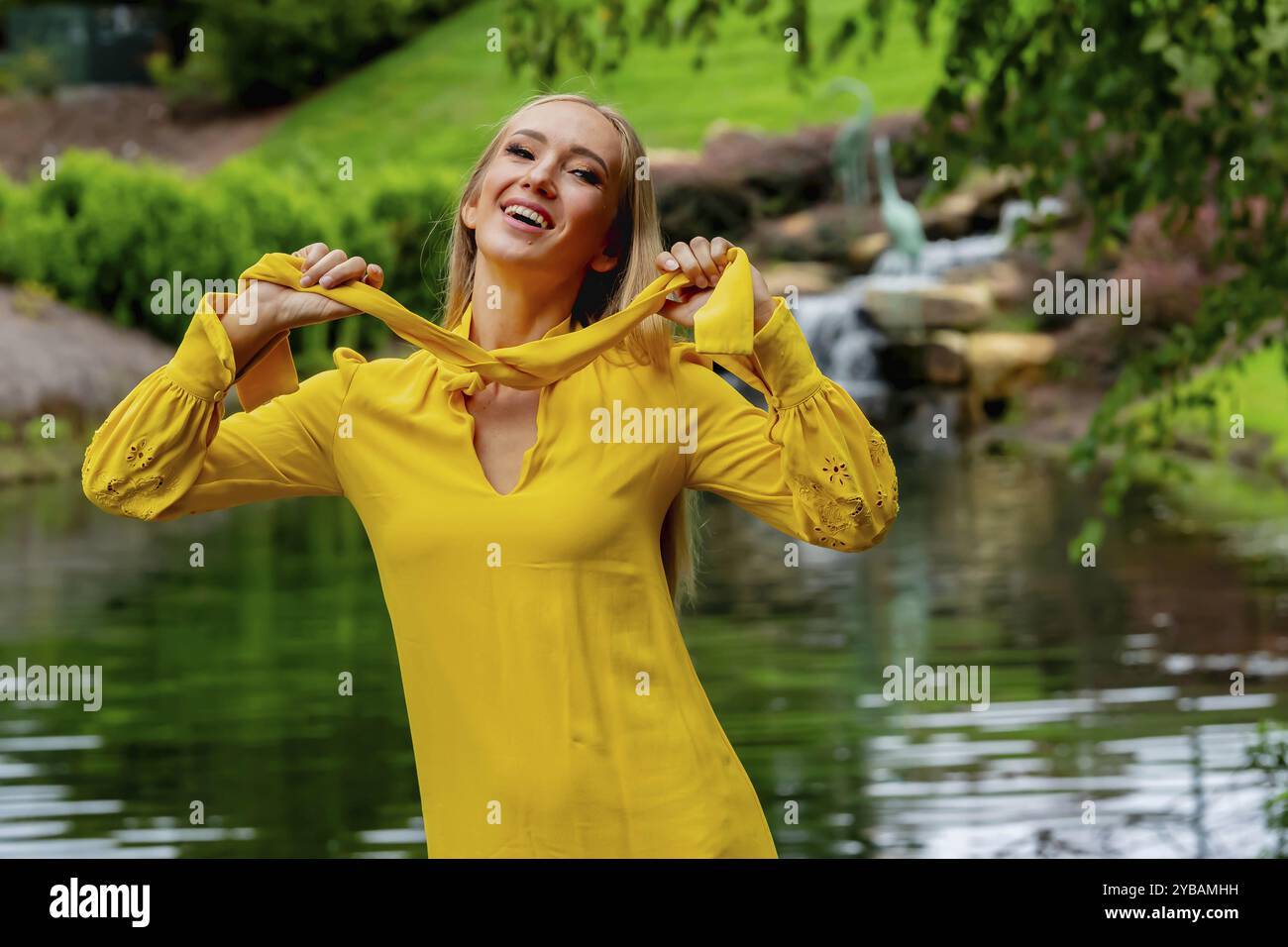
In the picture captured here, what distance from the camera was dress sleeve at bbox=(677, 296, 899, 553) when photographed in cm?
235

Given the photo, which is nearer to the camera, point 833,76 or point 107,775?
point 107,775

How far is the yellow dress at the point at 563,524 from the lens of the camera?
7.68ft

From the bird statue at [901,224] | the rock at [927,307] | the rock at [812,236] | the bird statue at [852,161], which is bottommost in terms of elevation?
the rock at [927,307]

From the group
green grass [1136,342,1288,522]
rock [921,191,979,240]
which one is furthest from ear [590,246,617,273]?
rock [921,191,979,240]

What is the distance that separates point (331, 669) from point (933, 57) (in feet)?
89.7

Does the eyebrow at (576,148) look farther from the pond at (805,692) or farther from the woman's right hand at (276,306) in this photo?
the pond at (805,692)

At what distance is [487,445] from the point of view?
2.45 meters

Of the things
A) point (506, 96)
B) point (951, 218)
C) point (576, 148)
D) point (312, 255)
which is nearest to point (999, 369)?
point (951, 218)

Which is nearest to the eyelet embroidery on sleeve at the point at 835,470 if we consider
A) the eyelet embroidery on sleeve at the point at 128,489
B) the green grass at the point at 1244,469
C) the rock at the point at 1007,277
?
the eyelet embroidery on sleeve at the point at 128,489

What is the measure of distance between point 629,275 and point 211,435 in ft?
1.97

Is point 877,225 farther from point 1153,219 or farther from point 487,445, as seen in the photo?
point 487,445

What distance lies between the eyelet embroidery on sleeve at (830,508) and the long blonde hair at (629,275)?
0.22 meters
